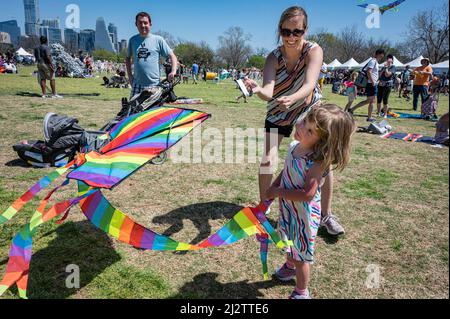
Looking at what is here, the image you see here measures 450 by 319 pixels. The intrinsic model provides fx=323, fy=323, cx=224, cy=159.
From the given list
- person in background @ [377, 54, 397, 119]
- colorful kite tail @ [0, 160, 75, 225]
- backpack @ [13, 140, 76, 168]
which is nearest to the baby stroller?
backpack @ [13, 140, 76, 168]

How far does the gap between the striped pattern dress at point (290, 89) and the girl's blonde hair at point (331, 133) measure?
2.40ft

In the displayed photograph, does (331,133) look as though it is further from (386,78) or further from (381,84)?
(381,84)

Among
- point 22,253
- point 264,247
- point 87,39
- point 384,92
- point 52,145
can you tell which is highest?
point 87,39

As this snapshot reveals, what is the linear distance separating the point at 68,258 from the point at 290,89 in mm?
2363

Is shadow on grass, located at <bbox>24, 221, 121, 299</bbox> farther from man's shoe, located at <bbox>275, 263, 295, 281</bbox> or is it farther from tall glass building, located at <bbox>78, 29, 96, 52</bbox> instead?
tall glass building, located at <bbox>78, 29, 96, 52</bbox>

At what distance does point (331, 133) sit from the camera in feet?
6.31

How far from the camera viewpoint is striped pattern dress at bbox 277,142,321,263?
2.09 meters

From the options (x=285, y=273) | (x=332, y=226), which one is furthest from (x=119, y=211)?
(x=332, y=226)

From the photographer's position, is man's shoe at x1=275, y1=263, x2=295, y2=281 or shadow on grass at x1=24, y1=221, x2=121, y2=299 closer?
shadow on grass at x1=24, y1=221, x2=121, y2=299

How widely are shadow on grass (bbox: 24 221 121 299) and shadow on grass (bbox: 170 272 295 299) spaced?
0.72m

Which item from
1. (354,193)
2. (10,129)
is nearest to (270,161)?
(354,193)

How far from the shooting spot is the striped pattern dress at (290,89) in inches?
106

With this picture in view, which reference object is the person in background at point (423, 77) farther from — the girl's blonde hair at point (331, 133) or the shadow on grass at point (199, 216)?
the girl's blonde hair at point (331, 133)

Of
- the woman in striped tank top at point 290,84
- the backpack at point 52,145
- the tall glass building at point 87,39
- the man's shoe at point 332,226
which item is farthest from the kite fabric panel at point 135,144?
the tall glass building at point 87,39
